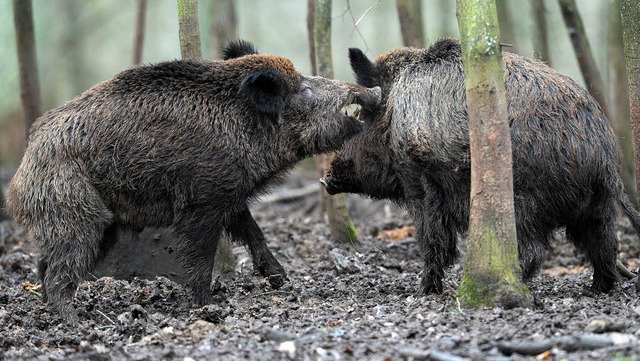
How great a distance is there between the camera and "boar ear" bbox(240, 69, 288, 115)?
7742 mm

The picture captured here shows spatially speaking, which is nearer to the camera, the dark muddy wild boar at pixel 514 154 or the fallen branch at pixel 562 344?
the fallen branch at pixel 562 344

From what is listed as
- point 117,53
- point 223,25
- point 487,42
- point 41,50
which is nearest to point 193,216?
point 487,42

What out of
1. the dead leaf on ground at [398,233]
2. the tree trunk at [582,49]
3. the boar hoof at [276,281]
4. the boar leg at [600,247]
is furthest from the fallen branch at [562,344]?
the dead leaf on ground at [398,233]

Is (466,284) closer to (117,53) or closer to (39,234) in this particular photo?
(39,234)

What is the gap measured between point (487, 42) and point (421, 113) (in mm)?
1675

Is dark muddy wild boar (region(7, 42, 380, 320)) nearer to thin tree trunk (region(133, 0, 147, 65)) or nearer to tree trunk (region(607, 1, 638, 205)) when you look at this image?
tree trunk (region(607, 1, 638, 205))

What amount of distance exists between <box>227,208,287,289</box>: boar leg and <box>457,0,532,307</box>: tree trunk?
2714 millimetres

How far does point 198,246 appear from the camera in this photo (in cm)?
766

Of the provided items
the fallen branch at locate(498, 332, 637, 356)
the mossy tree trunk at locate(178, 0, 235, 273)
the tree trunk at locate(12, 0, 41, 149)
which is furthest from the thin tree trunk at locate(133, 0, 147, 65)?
the fallen branch at locate(498, 332, 637, 356)

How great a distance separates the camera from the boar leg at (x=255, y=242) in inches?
332

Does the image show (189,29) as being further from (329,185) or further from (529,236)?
(529,236)

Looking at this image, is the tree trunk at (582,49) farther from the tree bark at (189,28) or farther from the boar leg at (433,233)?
the tree bark at (189,28)

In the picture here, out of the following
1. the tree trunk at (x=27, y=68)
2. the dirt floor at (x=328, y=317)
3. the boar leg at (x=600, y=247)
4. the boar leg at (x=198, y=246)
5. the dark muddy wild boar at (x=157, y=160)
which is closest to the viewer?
the dirt floor at (x=328, y=317)

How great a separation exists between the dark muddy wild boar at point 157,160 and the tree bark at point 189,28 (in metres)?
0.65
